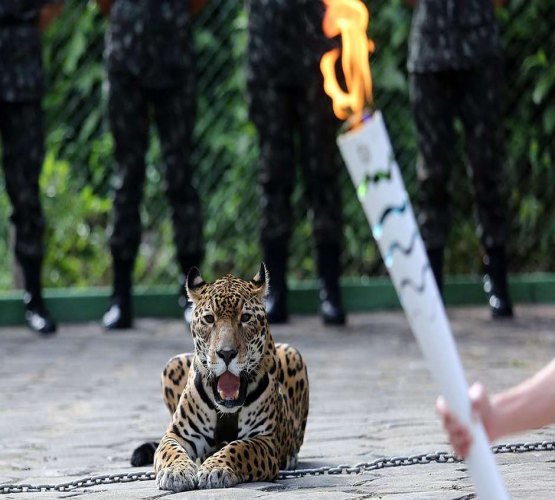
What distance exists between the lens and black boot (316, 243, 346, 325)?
9391mm

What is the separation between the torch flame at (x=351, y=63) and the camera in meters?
2.23

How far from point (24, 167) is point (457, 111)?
268 centimetres

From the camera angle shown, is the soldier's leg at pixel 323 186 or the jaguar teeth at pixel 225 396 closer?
the jaguar teeth at pixel 225 396

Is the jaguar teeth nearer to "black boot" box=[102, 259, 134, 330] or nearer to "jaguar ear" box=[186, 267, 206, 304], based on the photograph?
"jaguar ear" box=[186, 267, 206, 304]

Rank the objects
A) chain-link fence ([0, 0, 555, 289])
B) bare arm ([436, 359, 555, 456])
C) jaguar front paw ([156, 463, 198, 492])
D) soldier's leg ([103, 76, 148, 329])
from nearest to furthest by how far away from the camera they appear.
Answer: bare arm ([436, 359, 555, 456])
jaguar front paw ([156, 463, 198, 492])
soldier's leg ([103, 76, 148, 329])
chain-link fence ([0, 0, 555, 289])

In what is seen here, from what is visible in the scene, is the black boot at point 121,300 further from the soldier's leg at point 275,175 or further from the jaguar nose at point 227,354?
the jaguar nose at point 227,354

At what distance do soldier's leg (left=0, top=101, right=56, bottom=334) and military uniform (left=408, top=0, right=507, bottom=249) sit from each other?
7.67ft

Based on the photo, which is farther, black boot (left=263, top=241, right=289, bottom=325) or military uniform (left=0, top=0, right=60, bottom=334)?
black boot (left=263, top=241, right=289, bottom=325)

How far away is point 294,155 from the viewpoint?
9391 mm

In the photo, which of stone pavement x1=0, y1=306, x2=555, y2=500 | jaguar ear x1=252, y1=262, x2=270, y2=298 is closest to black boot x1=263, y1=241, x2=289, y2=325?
stone pavement x1=0, y1=306, x2=555, y2=500

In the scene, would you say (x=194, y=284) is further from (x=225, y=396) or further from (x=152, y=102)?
(x=152, y=102)

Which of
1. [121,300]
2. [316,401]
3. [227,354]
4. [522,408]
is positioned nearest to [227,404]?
[227,354]

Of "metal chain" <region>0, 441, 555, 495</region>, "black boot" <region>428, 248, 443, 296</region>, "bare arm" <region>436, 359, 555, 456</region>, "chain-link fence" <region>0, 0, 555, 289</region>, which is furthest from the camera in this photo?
"chain-link fence" <region>0, 0, 555, 289</region>

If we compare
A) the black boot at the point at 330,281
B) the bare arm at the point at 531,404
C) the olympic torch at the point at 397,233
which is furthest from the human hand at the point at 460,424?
the black boot at the point at 330,281
